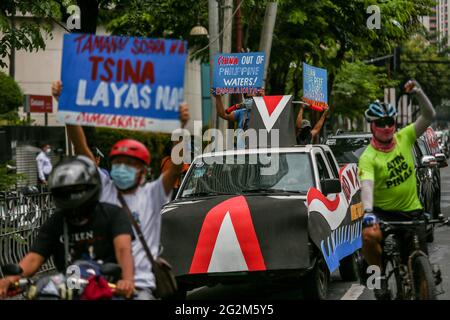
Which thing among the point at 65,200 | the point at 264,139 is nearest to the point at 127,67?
the point at 65,200

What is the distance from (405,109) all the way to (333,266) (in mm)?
70464

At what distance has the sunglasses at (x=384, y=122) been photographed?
7.99 meters

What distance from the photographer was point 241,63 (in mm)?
17094

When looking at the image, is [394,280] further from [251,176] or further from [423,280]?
[251,176]

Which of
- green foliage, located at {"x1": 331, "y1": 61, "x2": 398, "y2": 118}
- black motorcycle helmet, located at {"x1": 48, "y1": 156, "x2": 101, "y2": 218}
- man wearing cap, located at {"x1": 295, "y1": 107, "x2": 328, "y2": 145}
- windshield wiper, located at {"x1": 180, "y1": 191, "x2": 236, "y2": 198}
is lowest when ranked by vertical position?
windshield wiper, located at {"x1": 180, "y1": 191, "x2": 236, "y2": 198}

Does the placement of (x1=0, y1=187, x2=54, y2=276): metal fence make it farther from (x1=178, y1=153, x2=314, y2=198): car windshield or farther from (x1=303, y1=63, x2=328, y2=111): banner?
(x1=303, y1=63, x2=328, y2=111): banner

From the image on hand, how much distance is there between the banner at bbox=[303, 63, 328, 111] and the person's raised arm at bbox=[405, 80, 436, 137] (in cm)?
807

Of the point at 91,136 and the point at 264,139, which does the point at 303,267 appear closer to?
the point at 264,139

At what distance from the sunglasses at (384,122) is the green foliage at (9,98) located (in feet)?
87.8

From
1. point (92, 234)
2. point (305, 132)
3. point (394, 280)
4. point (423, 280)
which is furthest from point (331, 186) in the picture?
point (305, 132)

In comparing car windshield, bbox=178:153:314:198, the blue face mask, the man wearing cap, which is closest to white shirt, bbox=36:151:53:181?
the man wearing cap

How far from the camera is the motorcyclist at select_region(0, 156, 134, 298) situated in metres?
5.63

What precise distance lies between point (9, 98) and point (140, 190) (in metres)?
29.6

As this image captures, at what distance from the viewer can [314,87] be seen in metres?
16.9
